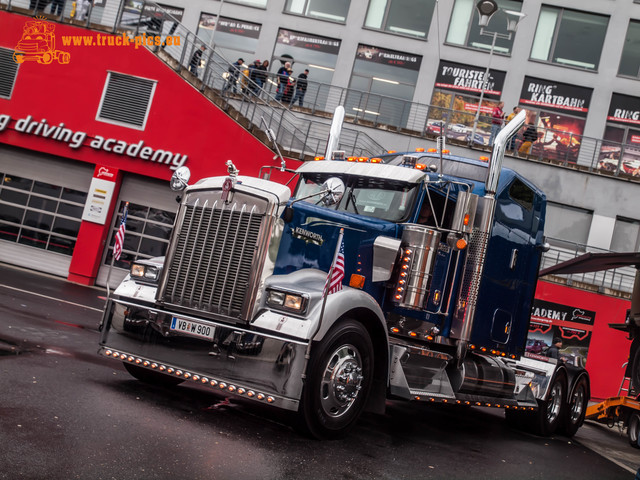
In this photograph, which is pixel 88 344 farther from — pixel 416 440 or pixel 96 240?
pixel 96 240

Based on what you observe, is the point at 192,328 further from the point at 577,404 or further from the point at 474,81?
the point at 474,81

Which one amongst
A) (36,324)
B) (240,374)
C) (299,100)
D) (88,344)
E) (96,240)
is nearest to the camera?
(240,374)

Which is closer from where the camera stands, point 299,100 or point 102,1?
point 102,1

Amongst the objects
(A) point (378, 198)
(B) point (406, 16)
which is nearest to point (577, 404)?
(A) point (378, 198)

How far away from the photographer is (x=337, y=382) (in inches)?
255

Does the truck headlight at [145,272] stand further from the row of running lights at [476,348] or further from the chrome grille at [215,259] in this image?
the row of running lights at [476,348]

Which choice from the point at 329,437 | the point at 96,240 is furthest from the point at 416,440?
→ the point at 96,240

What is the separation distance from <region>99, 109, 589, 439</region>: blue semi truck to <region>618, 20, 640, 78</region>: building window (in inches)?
848

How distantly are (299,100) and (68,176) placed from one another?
8658mm

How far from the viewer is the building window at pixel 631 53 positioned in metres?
27.7

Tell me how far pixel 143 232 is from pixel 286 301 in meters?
15.9

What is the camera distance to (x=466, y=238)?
8000mm

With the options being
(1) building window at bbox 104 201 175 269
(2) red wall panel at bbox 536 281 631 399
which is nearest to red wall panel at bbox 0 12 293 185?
(1) building window at bbox 104 201 175 269

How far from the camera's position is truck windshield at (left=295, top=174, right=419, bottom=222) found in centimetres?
790
